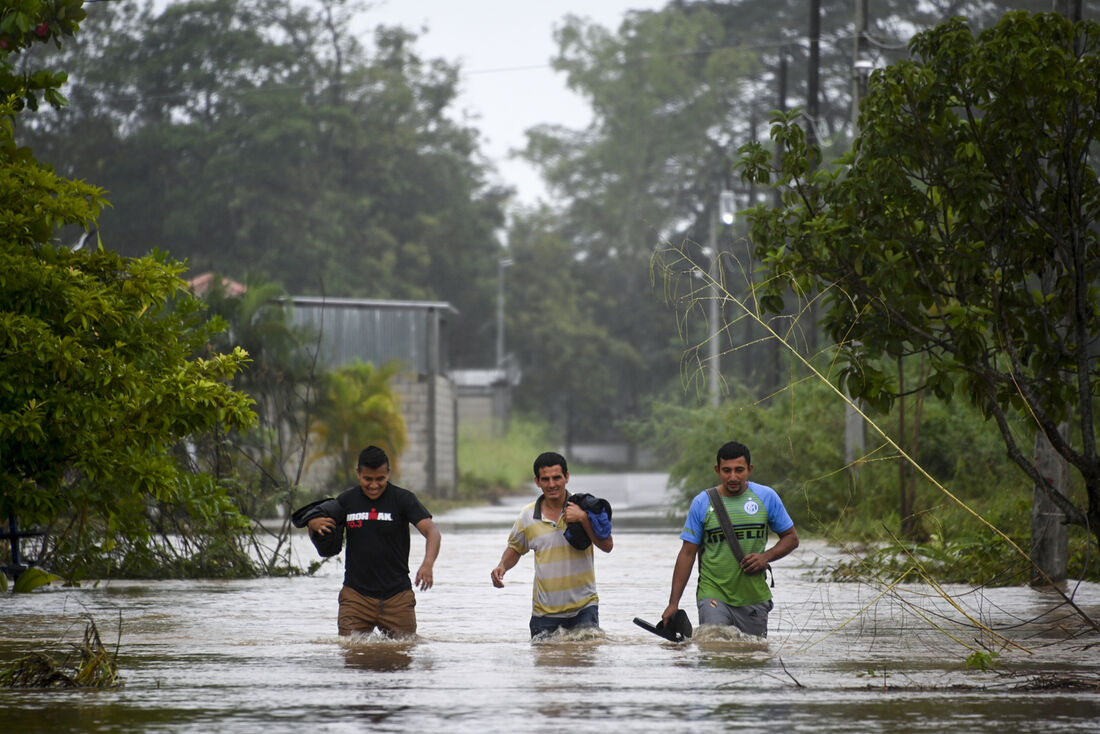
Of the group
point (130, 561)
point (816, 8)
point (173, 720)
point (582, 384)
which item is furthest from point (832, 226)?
point (582, 384)

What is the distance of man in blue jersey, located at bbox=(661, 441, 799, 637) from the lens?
10.1 metres

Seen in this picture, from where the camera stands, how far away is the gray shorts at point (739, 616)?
1021 cm

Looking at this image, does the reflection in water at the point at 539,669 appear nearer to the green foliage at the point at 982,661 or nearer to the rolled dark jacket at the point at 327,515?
the green foliage at the point at 982,661

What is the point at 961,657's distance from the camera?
10.0m

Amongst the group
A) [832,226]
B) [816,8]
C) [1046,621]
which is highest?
[816,8]

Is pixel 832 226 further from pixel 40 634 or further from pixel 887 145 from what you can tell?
pixel 40 634

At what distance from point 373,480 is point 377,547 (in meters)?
0.44

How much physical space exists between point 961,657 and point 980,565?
622 centimetres

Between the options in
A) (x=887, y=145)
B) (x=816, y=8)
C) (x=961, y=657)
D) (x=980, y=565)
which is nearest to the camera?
(x=961, y=657)

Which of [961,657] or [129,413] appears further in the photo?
[129,413]

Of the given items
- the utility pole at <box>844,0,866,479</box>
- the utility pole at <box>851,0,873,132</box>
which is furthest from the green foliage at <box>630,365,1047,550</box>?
the utility pole at <box>851,0,873,132</box>

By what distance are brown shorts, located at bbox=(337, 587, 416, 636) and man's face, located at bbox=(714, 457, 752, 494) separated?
88.1 inches

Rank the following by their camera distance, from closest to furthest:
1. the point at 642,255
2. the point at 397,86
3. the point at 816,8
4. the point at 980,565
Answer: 1. the point at 980,565
2. the point at 816,8
3. the point at 397,86
4. the point at 642,255

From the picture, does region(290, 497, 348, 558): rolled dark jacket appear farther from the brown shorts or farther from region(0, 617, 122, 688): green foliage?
region(0, 617, 122, 688): green foliage
